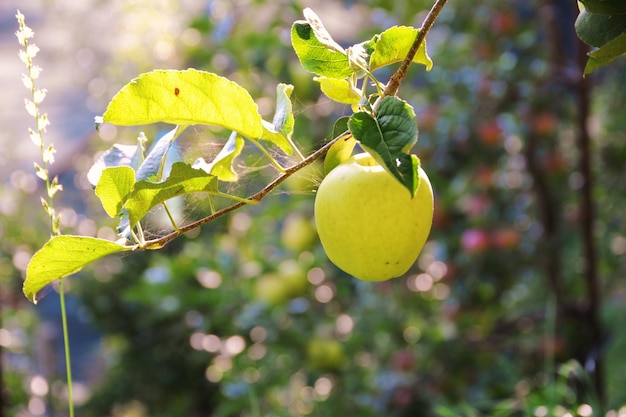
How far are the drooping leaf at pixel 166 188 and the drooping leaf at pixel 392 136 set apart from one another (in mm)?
84

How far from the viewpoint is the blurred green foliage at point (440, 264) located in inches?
54.5

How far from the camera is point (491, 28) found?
1.59 meters

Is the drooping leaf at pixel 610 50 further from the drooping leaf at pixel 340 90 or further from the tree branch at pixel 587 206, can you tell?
the tree branch at pixel 587 206

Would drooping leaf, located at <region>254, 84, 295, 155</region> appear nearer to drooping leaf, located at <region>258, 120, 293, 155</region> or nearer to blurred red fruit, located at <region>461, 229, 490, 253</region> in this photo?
drooping leaf, located at <region>258, 120, 293, 155</region>

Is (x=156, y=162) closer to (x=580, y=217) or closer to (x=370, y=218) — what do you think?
(x=370, y=218)

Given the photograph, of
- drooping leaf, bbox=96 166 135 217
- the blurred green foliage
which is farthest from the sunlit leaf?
the blurred green foliage

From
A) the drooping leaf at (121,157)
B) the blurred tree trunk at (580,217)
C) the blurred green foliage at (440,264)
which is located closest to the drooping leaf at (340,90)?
the drooping leaf at (121,157)

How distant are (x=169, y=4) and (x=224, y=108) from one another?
1919 millimetres

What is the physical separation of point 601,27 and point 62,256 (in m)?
0.32

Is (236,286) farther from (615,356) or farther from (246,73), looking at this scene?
(615,356)

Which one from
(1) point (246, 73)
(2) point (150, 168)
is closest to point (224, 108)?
(2) point (150, 168)

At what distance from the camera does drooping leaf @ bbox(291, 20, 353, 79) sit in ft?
1.28

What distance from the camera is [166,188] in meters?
0.36

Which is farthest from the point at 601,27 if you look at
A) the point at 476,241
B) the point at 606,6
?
the point at 476,241
